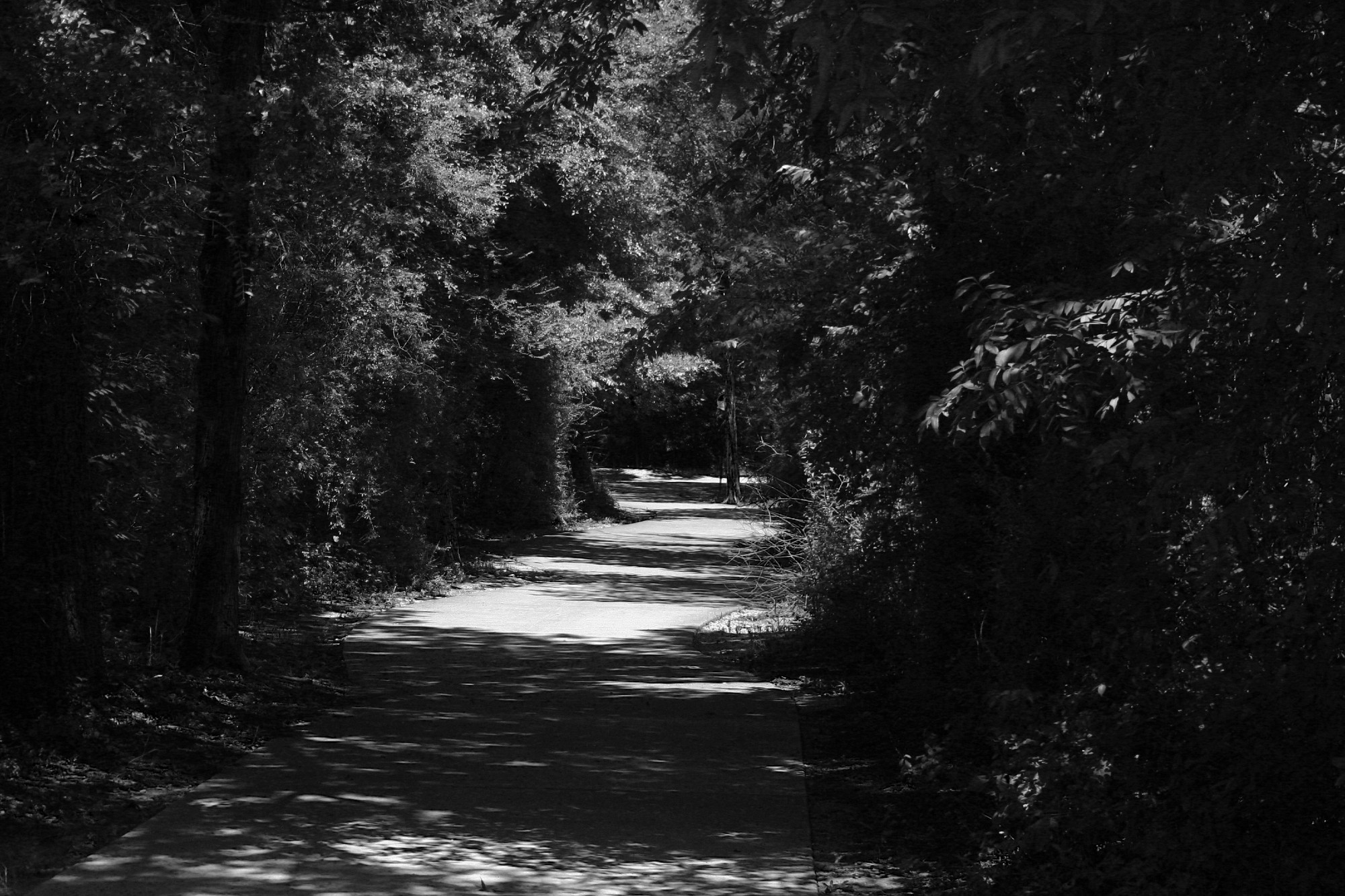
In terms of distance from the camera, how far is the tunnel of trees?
4633 millimetres

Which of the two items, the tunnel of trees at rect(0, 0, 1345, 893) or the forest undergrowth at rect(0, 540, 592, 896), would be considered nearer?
the tunnel of trees at rect(0, 0, 1345, 893)

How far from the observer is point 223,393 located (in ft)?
36.6

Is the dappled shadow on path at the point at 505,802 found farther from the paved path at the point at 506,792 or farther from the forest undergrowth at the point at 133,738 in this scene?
the forest undergrowth at the point at 133,738

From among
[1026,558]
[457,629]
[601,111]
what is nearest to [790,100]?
[1026,558]

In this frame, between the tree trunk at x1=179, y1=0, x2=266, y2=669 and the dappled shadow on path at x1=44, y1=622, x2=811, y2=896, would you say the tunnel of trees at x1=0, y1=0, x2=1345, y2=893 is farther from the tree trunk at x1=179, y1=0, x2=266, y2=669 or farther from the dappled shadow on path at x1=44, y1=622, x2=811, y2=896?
the dappled shadow on path at x1=44, y1=622, x2=811, y2=896

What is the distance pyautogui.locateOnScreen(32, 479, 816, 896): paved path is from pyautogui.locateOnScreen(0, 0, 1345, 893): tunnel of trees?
1.25 metres

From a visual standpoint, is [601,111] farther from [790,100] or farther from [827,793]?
[827,793]

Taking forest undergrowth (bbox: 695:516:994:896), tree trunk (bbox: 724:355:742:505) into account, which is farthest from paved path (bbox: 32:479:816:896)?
tree trunk (bbox: 724:355:742:505)

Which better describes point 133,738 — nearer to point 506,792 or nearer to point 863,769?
point 506,792

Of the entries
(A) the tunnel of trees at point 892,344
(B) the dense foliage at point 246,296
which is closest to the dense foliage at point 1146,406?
(A) the tunnel of trees at point 892,344

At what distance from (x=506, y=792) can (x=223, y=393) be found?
15.6 feet

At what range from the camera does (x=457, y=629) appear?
16.0 m

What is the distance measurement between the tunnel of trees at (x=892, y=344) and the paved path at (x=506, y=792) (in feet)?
4.10

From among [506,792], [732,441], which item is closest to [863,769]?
[506,792]
